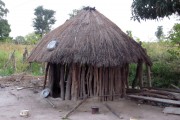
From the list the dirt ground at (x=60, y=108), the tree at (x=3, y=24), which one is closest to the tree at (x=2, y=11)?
the tree at (x=3, y=24)

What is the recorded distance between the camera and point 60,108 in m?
9.40

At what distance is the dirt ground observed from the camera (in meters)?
8.40

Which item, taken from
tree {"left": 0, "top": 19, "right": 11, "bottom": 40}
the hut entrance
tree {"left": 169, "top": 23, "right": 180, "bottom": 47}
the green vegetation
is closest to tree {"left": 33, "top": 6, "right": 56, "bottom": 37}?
tree {"left": 0, "top": 19, "right": 11, "bottom": 40}

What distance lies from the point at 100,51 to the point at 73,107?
6.39ft

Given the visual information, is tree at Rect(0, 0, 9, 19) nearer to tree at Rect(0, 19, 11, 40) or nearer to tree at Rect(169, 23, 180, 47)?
tree at Rect(0, 19, 11, 40)

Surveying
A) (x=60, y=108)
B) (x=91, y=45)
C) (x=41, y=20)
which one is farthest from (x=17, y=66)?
(x=41, y=20)

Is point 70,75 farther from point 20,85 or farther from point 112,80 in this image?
point 20,85

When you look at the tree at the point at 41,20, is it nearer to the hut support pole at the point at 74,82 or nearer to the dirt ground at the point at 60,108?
the dirt ground at the point at 60,108

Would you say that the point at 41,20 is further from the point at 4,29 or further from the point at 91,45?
the point at 91,45

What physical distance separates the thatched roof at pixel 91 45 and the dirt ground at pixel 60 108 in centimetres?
137

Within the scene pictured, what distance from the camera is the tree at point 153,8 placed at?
32.8ft

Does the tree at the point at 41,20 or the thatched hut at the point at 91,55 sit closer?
the thatched hut at the point at 91,55

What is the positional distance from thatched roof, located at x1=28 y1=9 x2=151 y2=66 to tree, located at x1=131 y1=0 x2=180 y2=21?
1.13 m

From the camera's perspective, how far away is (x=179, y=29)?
41.1ft
